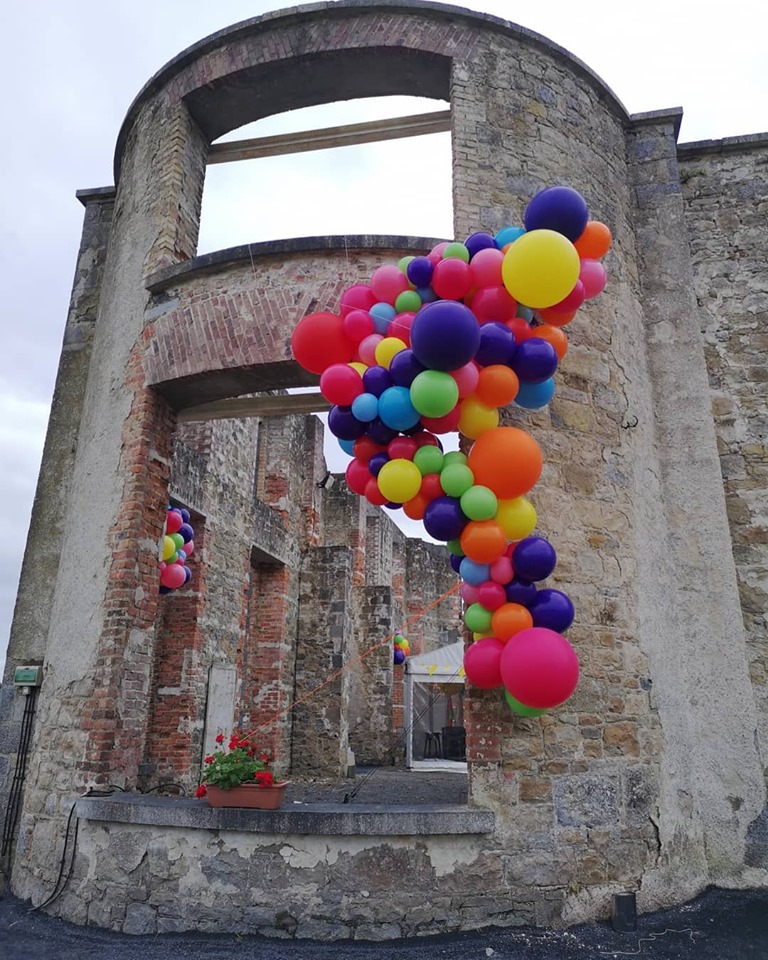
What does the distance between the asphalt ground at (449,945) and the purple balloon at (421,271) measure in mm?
3650

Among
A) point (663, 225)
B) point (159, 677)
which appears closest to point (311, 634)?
point (159, 677)

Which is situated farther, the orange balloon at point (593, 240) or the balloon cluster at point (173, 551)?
the balloon cluster at point (173, 551)

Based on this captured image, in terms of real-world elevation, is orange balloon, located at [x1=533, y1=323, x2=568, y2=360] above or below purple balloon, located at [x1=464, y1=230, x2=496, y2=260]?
below

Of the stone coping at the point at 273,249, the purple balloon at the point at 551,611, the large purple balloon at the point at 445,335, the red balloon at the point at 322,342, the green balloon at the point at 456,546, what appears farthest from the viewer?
the stone coping at the point at 273,249

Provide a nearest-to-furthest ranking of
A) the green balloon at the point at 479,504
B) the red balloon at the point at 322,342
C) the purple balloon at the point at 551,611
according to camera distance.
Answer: the green balloon at the point at 479,504 < the purple balloon at the point at 551,611 < the red balloon at the point at 322,342

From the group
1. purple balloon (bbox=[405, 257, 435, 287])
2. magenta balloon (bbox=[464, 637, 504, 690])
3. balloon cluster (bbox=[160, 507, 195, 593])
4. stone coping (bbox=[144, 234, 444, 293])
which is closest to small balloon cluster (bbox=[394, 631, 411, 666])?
balloon cluster (bbox=[160, 507, 195, 593])

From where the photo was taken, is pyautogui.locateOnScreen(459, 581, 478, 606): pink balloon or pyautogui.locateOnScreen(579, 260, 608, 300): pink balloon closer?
pyautogui.locateOnScreen(459, 581, 478, 606): pink balloon

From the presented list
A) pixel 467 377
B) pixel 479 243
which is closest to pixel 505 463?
pixel 467 377

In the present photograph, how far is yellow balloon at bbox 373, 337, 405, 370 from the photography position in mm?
4195

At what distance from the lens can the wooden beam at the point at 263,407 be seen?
7.03m

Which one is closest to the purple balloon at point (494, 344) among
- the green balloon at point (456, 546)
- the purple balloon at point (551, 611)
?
the green balloon at point (456, 546)

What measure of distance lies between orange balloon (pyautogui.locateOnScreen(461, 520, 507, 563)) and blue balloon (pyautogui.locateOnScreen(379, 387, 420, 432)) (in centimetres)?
67

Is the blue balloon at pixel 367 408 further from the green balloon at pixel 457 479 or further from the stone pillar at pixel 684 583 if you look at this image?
the stone pillar at pixel 684 583

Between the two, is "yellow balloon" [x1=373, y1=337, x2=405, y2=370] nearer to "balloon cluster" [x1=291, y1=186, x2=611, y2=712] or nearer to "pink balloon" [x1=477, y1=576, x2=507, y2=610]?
"balloon cluster" [x1=291, y1=186, x2=611, y2=712]
